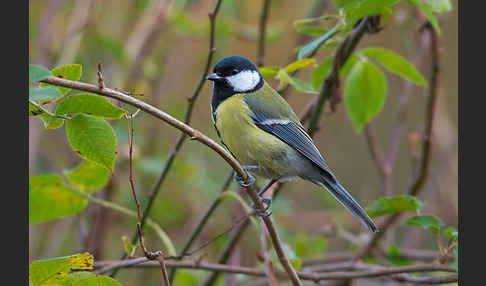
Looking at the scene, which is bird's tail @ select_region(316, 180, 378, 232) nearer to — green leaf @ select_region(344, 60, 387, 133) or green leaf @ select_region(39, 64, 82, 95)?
green leaf @ select_region(344, 60, 387, 133)

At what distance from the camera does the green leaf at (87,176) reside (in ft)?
4.75

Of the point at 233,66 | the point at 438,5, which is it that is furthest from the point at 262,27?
the point at 438,5

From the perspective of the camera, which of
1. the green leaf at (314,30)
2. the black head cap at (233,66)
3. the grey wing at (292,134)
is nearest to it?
the green leaf at (314,30)

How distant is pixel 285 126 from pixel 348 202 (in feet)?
1.08

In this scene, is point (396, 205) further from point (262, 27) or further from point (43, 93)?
point (262, 27)

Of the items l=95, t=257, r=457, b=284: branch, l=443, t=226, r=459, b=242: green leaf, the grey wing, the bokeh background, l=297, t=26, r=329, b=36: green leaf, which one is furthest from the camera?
the bokeh background

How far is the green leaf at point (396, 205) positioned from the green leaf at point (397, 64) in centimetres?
45

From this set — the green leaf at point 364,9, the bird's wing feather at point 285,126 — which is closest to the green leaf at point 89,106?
the green leaf at point 364,9

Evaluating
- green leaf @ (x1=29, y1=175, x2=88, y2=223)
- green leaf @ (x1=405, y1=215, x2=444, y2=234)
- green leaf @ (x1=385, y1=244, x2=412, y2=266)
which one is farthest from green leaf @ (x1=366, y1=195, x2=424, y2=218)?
green leaf @ (x1=29, y1=175, x2=88, y2=223)

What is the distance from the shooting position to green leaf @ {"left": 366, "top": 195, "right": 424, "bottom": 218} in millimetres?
1337

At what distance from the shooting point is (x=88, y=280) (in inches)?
37.8

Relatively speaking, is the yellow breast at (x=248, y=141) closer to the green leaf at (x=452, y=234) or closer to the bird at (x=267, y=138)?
the bird at (x=267, y=138)

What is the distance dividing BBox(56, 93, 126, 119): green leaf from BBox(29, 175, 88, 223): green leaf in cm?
53

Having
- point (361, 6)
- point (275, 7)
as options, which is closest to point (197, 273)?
point (361, 6)
